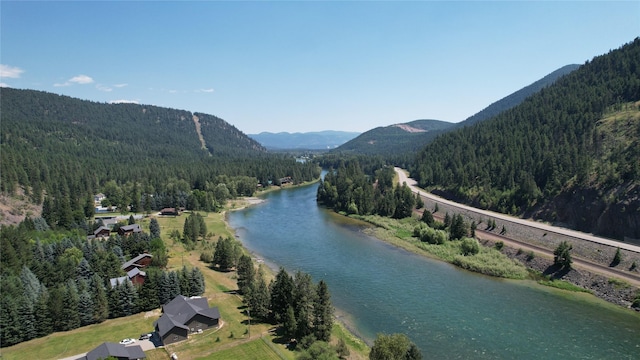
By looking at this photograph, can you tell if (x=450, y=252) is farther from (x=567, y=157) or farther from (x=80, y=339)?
(x=80, y=339)

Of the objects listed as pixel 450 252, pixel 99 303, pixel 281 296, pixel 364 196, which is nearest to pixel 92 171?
pixel 364 196

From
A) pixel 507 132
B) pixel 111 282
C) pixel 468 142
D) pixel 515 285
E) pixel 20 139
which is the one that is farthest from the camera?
pixel 20 139

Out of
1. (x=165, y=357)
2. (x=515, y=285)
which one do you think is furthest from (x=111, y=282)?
(x=515, y=285)

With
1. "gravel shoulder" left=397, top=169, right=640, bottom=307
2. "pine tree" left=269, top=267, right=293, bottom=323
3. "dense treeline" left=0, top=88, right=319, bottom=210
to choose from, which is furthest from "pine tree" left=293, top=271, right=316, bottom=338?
"dense treeline" left=0, top=88, right=319, bottom=210

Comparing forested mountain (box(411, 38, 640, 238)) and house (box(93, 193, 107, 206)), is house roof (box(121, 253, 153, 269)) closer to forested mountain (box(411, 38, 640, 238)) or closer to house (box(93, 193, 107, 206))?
house (box(93, 193, 107, 206))

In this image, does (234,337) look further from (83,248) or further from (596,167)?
(596,167)

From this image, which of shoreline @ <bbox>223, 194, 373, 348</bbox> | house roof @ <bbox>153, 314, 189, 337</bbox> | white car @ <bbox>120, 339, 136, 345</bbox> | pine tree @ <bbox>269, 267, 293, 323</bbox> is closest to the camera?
white car @ <bbox>120, 339, 136, 345</bbox>

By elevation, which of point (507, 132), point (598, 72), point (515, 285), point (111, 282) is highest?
point (598, 72)
